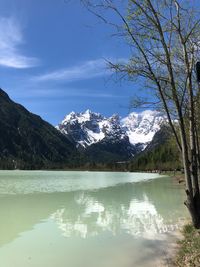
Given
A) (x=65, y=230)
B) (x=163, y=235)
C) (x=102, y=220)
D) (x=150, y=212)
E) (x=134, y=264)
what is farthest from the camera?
(x=150, y=212)

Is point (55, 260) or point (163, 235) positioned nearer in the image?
point (55, 260)

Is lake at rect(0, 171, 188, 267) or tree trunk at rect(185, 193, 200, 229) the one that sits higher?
tree trunk at rect(185, 193, 200, 229)

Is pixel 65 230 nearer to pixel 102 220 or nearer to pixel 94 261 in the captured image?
pixel 102 220

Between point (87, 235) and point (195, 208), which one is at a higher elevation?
point (195, 208)

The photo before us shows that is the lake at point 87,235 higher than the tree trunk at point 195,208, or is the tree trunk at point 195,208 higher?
the tree trunk at point 195,208

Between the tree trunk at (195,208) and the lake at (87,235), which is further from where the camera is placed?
the tree trunk at (195,208)

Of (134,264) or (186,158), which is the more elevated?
(186,158)

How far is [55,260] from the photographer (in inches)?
774

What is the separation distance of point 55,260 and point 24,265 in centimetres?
164

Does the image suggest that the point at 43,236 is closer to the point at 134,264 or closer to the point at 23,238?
the point at 23,238

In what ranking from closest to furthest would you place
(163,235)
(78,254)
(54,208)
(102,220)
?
(78,254) → (163,235) → (102,220) → (54,208)

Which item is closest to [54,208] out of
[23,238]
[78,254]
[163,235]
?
[23,238]

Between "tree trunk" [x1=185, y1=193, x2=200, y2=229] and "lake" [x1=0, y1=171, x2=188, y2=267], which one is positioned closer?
"lake" [x1=0, y1=171, x2=188, y2=267]

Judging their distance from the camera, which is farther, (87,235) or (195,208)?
(87,235)
